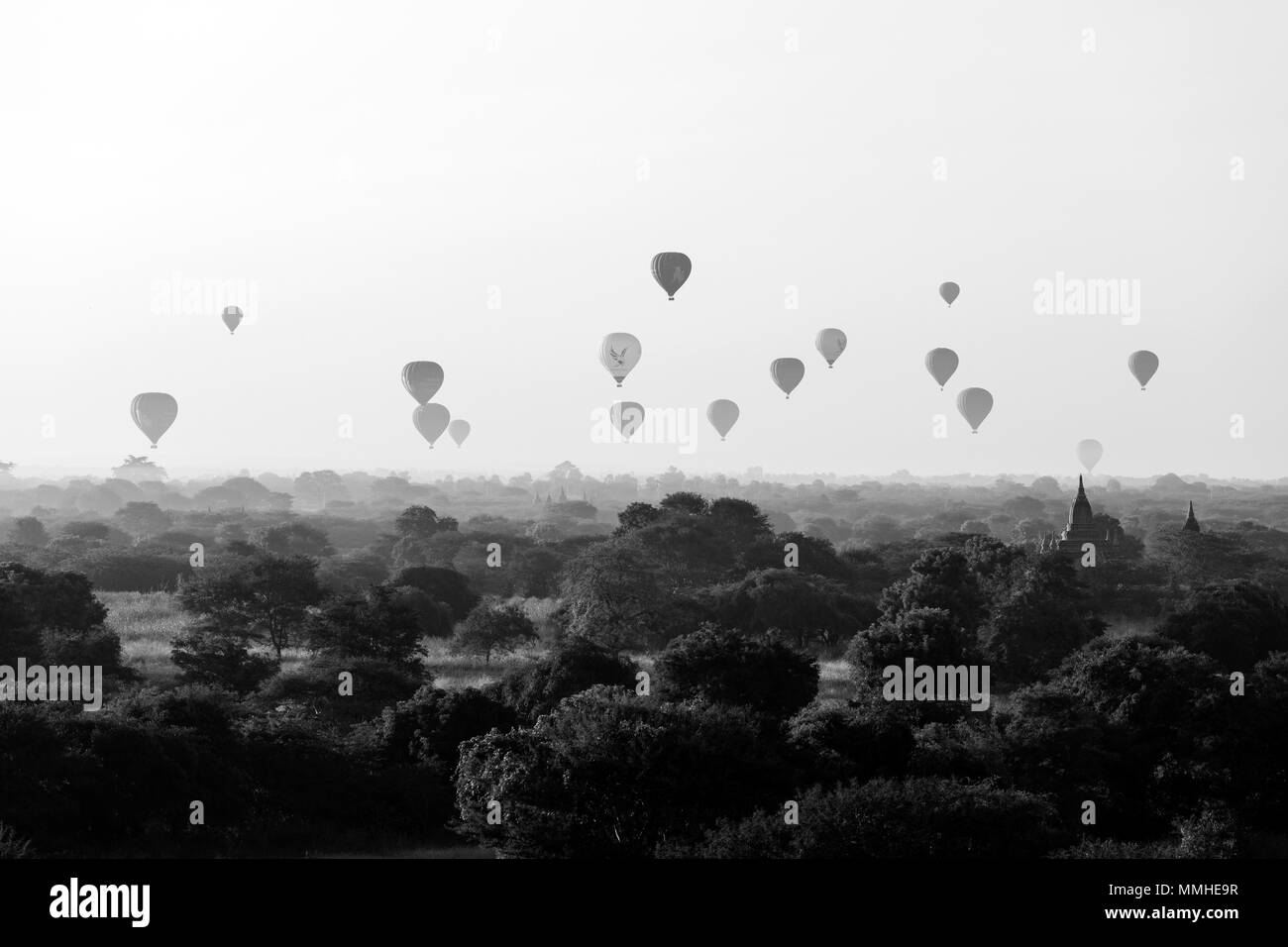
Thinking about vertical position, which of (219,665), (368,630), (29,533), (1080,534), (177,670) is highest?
(1080,534)

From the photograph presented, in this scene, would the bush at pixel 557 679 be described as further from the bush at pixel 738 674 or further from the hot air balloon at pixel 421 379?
the hot air balloon at pixel 421 379

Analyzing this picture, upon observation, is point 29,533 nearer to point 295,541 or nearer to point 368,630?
point 295,541

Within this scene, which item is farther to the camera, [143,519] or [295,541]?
[143,519]

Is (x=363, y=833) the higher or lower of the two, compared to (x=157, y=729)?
lower

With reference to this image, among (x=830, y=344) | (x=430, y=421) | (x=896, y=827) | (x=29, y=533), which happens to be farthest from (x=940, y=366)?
(x=29, y=533)

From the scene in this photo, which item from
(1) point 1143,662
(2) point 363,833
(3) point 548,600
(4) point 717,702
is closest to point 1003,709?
(1) point 1143,662

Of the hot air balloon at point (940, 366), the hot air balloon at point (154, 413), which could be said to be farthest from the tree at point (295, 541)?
the hot air balloon at point (940, 366)
